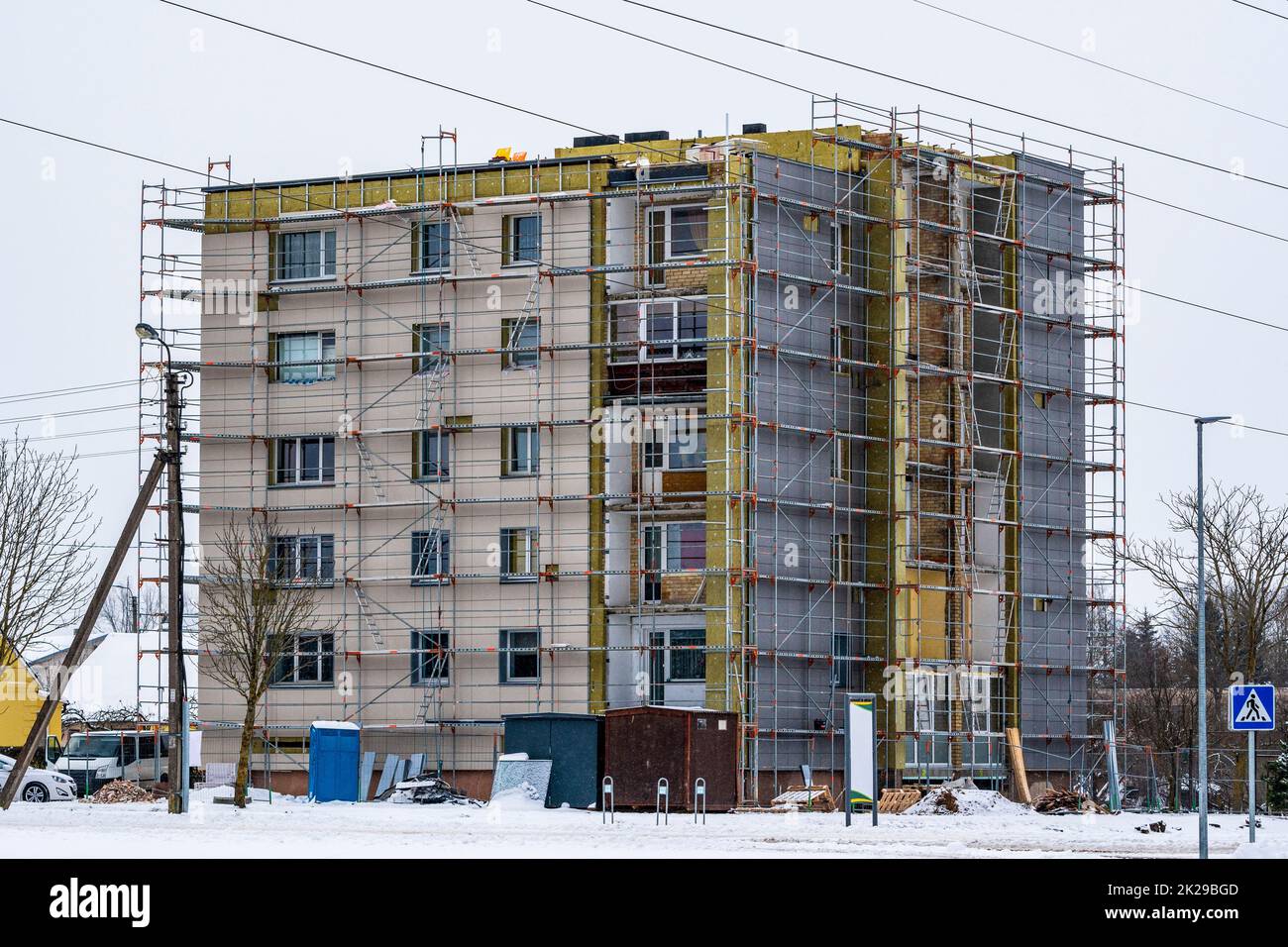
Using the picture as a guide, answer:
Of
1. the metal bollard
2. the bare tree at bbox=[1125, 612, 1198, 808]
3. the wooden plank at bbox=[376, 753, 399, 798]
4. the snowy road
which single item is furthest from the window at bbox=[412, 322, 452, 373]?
the bare tree at bbox=[1125, 612, 1198, 808]

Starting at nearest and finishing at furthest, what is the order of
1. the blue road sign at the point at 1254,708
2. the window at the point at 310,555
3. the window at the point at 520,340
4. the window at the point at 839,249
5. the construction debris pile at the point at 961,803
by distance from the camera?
1. the blue road sign at the point at 1254,708
2. the construction debris pile at the point at 961,803
3. the window at the point at 520,340
4. the window at the point at 839,249
5. the window at the point at 310,555

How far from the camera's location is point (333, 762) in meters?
50.2

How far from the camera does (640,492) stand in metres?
51.6

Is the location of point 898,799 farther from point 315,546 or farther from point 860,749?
point 315,546

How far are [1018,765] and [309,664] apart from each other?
61.2ft

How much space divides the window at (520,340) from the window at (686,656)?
26.3 feet

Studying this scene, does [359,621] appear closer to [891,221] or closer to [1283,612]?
[891,221]

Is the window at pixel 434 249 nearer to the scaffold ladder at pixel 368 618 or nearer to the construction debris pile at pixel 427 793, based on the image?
the scaffold ladder at pixel 368 618

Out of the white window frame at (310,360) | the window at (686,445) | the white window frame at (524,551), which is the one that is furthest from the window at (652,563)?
the white window frame at (310,360)

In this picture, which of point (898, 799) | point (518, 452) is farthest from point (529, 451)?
point (898, 799)

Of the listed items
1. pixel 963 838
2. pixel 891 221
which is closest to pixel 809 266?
pixel 891 221

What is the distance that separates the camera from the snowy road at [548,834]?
31422 mm

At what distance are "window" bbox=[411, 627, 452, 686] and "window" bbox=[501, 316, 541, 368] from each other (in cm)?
713
